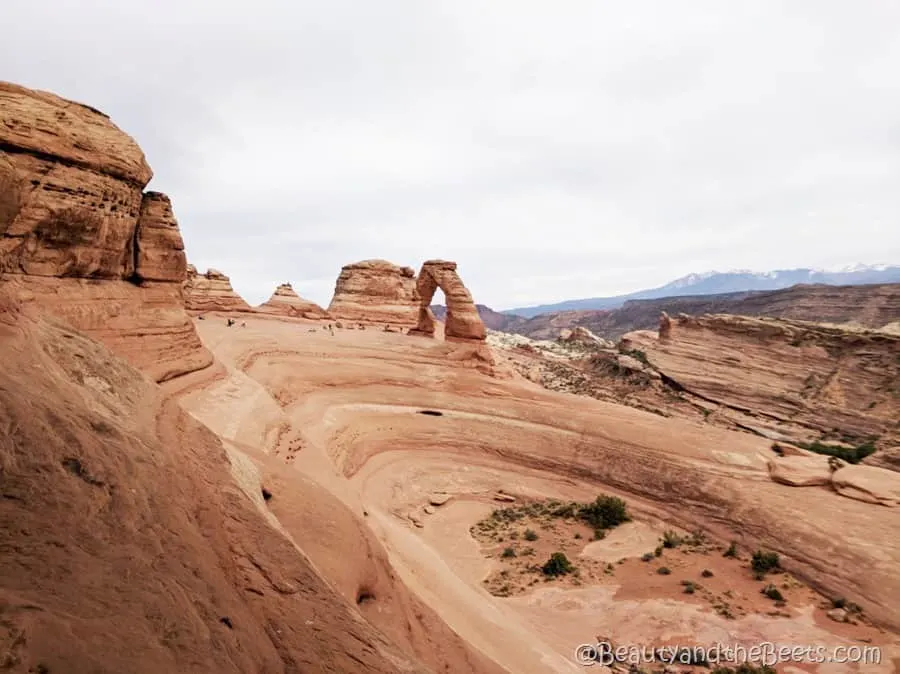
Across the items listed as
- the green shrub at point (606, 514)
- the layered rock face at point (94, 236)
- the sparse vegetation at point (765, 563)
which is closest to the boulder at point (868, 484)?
the sparse vegetation at point (765, 563)

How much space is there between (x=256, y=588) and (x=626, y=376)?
37259 mm

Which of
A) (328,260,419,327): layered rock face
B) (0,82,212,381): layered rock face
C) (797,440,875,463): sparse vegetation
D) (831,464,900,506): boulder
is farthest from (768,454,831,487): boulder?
(328,260,419,327): layered rock face

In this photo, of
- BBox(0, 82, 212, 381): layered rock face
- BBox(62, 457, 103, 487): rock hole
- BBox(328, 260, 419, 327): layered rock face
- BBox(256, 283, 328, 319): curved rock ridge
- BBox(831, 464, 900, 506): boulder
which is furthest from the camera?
BBox(328, 260, 419, 327): layered rock face

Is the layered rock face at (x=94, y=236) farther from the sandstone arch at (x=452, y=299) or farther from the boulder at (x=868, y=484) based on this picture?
the boulder at (x=868, y=484)

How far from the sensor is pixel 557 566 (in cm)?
1474

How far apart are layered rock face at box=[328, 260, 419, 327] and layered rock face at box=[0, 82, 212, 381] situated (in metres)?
36.3

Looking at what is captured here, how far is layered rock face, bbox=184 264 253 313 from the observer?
132 feet

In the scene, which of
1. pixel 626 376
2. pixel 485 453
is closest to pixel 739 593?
pixel 485 453

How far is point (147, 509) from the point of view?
4.55 metres

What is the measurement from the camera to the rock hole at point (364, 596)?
7.10 meters

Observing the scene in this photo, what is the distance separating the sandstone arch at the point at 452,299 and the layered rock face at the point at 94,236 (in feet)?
47.5

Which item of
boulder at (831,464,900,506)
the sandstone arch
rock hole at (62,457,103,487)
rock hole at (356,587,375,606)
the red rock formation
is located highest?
the sandstone arch

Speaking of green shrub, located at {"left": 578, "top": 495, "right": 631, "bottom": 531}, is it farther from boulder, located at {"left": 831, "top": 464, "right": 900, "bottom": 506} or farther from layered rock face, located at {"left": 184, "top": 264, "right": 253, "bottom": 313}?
layered rock face, located at {"left": 184, "top": 264, "right": 253, "bottom": 313}

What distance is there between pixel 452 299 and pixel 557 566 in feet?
54.3
